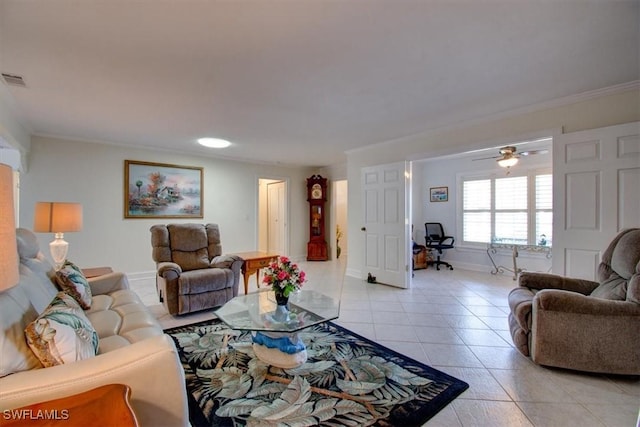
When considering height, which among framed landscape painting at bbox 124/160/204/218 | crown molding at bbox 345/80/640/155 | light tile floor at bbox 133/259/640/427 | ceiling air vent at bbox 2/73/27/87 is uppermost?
ceiling air vent at bbox 2/73/27/87

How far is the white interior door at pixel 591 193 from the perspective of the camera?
97.5 inches

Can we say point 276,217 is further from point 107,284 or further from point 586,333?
point 586,333

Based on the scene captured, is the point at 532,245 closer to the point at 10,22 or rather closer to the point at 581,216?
the point at 581,216

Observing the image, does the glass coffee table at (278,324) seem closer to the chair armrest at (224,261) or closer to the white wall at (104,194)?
the chair armrest at (224,261)

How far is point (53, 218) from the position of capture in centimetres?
263

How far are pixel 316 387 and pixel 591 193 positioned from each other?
300 cm

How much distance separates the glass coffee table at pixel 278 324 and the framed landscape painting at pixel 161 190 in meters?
3.45

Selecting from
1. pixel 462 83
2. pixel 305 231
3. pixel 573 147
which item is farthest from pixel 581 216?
pixel 305 231

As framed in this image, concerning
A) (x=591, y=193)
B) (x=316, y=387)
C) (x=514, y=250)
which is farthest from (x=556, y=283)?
(x=514, y=250)

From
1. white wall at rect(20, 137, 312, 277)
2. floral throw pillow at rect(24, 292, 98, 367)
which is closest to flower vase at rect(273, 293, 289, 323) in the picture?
floral throw pillow at rect(24, 292, 98, 367)

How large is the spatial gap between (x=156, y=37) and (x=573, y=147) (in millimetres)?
3662

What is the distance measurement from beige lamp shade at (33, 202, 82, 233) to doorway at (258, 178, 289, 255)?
409cm

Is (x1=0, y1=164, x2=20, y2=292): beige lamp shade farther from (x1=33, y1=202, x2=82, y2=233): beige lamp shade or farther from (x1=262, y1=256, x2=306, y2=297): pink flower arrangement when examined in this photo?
(x1=33, y1=202, x2=82, y2=233): beige lamp shade

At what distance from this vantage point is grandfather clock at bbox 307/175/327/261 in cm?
685
